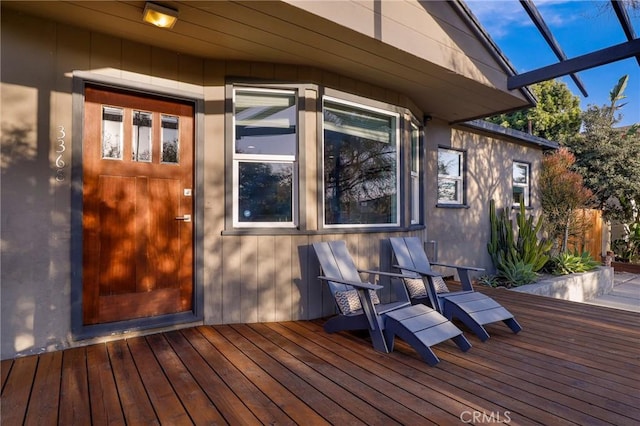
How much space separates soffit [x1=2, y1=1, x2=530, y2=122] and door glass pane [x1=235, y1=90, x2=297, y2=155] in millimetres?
375

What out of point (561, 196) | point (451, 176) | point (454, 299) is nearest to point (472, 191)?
point (451, 176)

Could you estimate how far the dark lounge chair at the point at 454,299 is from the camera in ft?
10.3

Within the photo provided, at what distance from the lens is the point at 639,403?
82.0 inches

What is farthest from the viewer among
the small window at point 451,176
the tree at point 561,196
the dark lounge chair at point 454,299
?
the tree at point 561,196

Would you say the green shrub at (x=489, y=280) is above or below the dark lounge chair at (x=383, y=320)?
below

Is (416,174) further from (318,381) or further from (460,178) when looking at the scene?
(318,381)

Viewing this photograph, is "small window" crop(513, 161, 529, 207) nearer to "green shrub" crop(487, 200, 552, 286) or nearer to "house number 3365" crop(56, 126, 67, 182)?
"green shrub" crop(487, 200, 552, 286)

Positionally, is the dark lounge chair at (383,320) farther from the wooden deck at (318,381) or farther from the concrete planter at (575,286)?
the concrete planter at (575,286)

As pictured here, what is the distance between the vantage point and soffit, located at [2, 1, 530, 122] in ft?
8.61

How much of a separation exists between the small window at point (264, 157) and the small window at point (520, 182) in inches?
240

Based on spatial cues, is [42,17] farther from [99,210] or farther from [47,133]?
[99,210]

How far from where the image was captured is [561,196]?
765 cm

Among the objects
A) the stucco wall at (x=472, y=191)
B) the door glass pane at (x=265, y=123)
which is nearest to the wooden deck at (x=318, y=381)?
the door glass pane at (x=265, y=123)

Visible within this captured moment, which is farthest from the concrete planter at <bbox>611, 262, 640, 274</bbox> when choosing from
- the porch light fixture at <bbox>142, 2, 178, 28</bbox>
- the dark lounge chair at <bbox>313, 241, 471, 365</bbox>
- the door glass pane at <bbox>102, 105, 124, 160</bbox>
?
the door glass pane at <bbox>102, 105, 124, 160</bbox>
